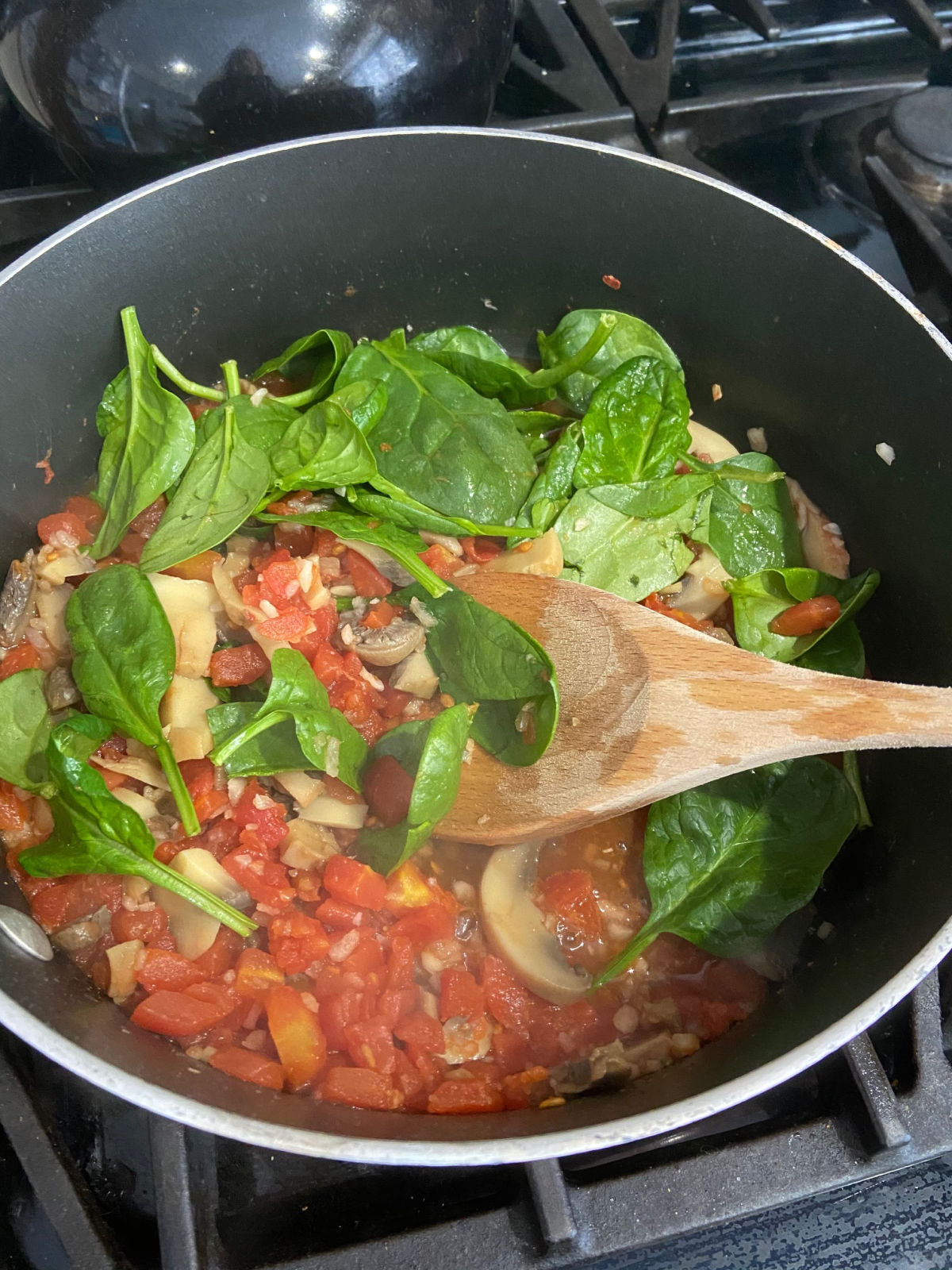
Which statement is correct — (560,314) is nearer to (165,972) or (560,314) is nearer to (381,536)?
(381,536)

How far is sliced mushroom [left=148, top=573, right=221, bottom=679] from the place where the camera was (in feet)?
6.18

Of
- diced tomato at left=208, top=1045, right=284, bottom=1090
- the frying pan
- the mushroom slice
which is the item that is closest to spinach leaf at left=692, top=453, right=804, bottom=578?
the frying pan

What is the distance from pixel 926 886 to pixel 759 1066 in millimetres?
470

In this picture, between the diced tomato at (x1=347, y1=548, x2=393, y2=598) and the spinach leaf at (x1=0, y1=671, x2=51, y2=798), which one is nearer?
the spinach leaf at (x1=0, y1=671, x2=51, y2=798)

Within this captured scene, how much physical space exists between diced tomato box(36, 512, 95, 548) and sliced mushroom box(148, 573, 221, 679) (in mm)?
218

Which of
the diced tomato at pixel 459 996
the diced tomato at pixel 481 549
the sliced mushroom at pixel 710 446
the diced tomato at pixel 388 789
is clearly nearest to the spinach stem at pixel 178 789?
the diced tomato at pixel 388 789

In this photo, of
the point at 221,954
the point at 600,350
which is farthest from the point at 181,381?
the point at 221,954

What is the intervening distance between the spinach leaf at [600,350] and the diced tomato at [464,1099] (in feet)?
4.81

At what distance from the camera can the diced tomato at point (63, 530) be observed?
198cm

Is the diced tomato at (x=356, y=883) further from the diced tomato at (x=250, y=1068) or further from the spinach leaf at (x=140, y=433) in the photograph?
the spinach leaf at (x=140, y=433)

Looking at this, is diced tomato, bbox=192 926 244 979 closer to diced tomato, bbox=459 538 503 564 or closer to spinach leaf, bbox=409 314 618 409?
diced tomato, bbox=459 538 503 564

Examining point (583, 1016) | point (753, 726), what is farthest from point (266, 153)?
point (583, 1016)

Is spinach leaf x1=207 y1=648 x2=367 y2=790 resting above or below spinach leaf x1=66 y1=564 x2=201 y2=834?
below

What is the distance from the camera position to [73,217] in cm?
223
